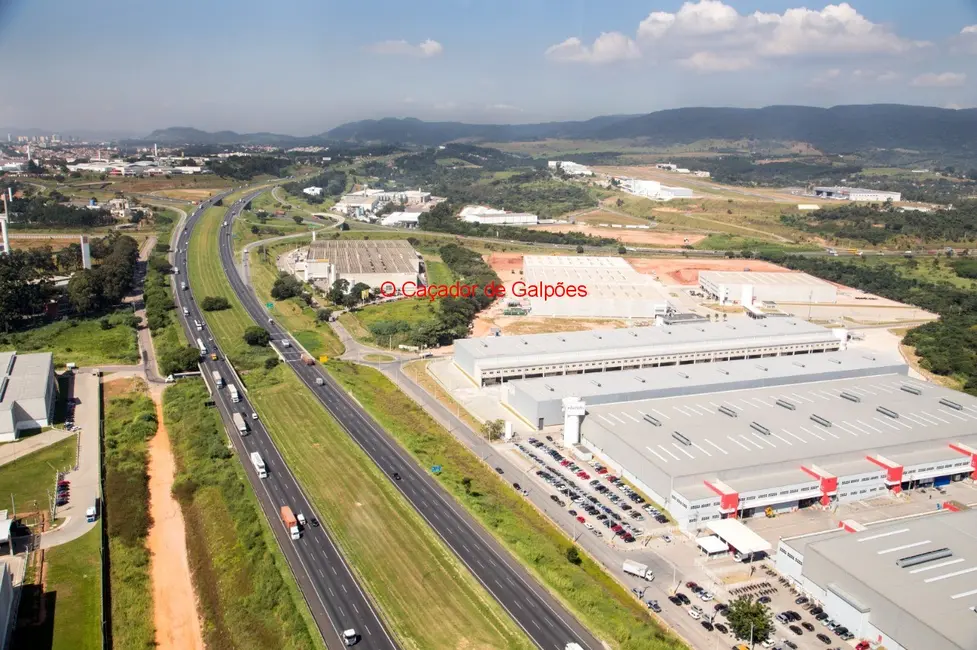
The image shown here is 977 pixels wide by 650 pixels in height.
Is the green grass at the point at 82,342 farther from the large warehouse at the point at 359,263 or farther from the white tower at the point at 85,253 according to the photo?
the large warehouse at the point at 359,263

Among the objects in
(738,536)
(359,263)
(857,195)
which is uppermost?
(857,195)

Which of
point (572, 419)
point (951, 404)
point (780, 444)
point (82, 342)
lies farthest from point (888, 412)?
point (82, 342)

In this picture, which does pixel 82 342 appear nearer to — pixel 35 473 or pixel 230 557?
pixel 35 473

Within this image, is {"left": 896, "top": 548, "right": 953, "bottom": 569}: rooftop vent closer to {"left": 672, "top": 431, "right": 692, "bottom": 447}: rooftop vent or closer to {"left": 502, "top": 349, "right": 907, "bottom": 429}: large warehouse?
{"left": 672, "top": 431, "right": 692, "bottom": 447}: rooftop vent

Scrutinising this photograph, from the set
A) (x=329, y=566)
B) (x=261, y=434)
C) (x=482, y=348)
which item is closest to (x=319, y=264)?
(x=482, y=348)

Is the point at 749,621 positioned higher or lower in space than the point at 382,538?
higher

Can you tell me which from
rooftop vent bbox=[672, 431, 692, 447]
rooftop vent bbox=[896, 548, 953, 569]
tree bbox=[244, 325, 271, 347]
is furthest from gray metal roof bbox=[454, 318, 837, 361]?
rooftop vent bbox=[896, 548, 953, 569]

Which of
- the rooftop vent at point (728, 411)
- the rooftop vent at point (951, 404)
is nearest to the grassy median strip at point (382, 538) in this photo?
the rooftop vent at point (728, 411)
